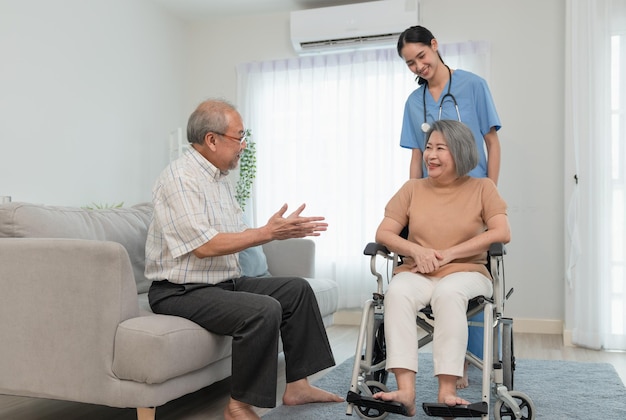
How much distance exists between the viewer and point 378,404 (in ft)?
6.59

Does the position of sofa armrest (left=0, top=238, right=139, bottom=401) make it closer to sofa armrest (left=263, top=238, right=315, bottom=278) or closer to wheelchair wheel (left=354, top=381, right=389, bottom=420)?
wheelchair wheel (left=354, top=381, right=389, bottom=420)

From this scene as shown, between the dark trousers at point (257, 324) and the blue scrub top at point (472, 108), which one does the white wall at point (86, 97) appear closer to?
the dark trousers at point (257, 324)

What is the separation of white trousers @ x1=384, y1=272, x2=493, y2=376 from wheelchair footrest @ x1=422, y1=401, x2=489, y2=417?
0.37 feet

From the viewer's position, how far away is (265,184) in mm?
5062

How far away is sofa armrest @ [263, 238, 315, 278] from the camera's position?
368 centimetres

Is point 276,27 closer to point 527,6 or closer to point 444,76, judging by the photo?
point 527,6

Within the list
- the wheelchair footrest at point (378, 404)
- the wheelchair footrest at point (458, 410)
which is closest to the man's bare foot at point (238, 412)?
the wheelchair footrest at point (378, 404)

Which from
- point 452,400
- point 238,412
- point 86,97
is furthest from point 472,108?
point 86,97

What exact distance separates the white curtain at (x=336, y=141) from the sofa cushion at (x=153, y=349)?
8.84 feet

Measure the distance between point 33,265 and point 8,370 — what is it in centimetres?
38

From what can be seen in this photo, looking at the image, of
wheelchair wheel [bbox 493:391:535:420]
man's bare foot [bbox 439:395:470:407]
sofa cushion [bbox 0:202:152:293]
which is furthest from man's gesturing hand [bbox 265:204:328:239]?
sofa cushion [bbox 0:202:152:293]

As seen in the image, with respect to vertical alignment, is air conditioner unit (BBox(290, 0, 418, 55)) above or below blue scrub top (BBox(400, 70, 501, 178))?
above

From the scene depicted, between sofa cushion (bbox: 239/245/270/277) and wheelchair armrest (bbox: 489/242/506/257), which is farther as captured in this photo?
sofa cushion (bbox: 239/245/270/277)

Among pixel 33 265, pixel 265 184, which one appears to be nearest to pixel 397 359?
pixel 33 265
